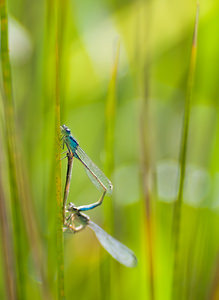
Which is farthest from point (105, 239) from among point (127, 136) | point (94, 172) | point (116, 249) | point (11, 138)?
point (127, 136)

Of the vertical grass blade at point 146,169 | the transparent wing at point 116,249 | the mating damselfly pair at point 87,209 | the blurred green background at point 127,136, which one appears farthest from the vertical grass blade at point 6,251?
the vertical grass blade at point 146,169

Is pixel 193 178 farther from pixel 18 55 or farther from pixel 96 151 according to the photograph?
pixel 18 55

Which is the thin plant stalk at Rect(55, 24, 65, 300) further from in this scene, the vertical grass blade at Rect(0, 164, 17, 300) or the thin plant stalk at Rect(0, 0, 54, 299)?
the vertical grass blade at Rect(0, 164, 17, 300)

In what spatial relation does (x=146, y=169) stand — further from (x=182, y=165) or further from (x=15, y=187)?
(x=15, y=187)

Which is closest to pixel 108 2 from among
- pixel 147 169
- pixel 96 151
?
pixel 96 151

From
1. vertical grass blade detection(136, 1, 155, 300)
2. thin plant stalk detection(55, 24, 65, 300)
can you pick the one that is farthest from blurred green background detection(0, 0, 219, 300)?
thin plant stalk detection(55, 24, 65, 300)

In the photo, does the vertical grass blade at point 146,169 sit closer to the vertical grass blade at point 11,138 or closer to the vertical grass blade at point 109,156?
the vertical grass blade at point 109,156
